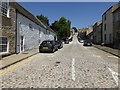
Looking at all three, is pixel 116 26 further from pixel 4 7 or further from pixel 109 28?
pixel 4 7

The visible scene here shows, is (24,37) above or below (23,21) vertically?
below

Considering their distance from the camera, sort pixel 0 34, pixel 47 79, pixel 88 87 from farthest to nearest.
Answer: pixel 0 34
pixel 47 79
pixel 88 87

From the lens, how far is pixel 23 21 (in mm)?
21984

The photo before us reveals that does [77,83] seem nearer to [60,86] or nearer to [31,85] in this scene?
[60,86]

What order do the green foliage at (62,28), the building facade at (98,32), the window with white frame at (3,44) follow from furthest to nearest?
1. the green foliage at (62,28)
2. the building facade at (98,32)
3. the window with white frame at (3,44)

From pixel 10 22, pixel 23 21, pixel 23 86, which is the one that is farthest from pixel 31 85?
pixel 23 21

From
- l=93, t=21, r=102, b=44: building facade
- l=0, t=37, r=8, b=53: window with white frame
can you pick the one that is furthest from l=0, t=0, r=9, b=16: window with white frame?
l=93, t=21, r=102, b=44: building facade

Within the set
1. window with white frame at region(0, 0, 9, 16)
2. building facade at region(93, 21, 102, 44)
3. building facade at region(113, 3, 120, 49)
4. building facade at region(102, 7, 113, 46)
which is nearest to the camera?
window with white frame at region(0, 0, 9, 16)

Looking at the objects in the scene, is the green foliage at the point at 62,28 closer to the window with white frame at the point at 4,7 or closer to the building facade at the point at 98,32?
the building facade at the point at 98,32

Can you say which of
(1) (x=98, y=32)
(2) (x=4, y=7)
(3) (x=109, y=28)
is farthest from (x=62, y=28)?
(2) (x=4, y=7)

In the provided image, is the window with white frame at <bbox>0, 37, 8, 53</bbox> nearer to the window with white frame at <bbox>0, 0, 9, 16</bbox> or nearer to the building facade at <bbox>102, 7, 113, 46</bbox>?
the window with white frame at <bbox>0, 0, 9, 16</bbox>

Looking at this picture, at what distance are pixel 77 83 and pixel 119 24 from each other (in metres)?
28.8

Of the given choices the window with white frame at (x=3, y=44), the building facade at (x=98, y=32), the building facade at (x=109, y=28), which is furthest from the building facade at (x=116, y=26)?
the window with white frame at (x=3, y=44)

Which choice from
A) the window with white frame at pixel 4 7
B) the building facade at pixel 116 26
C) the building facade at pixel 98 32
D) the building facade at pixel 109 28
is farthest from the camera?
the building facade at pixel 98 32
